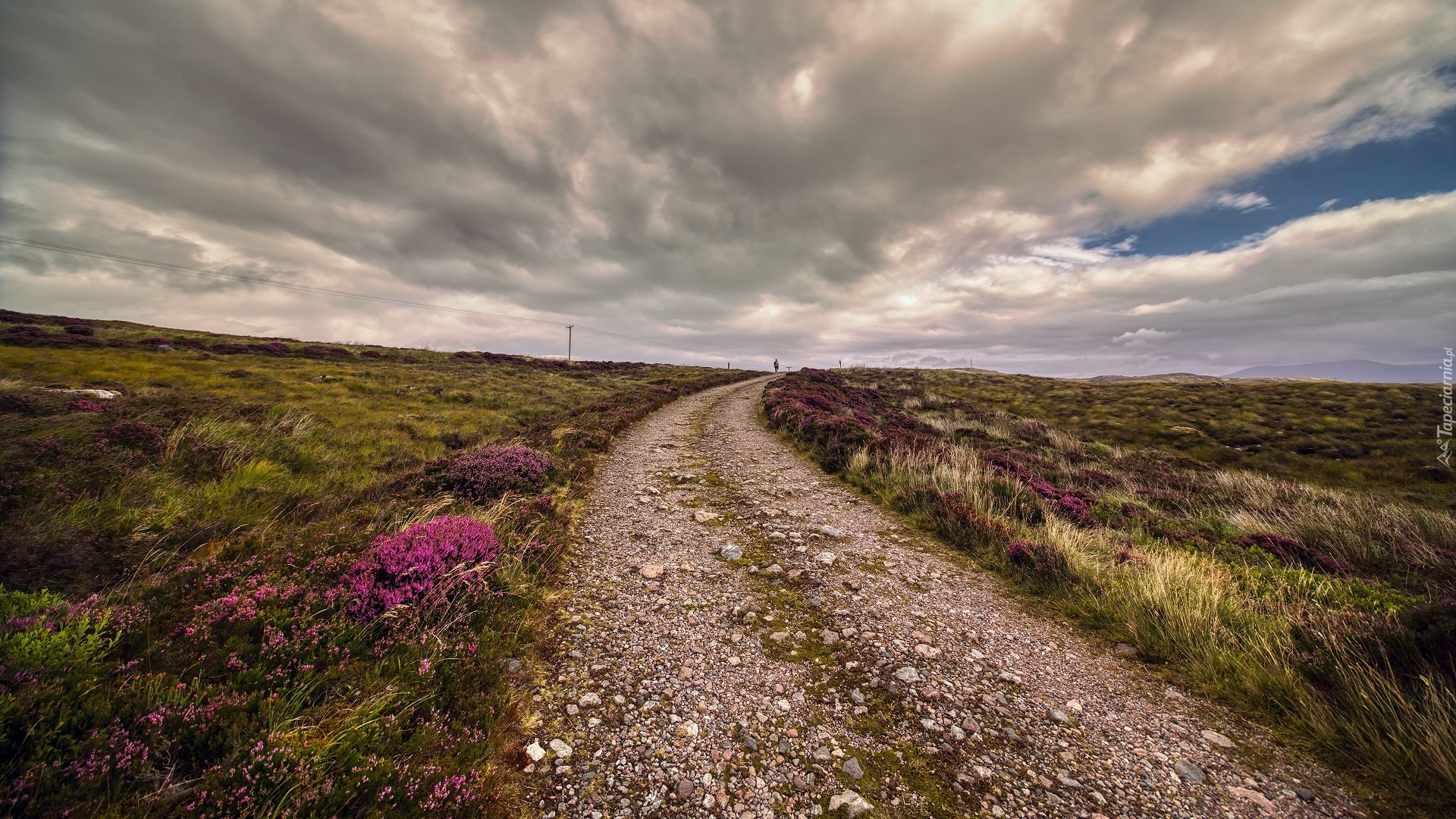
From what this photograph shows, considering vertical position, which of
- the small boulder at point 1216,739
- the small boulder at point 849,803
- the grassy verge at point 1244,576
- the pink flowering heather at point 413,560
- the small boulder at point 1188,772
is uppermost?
the pink flowering heather at point 413,560

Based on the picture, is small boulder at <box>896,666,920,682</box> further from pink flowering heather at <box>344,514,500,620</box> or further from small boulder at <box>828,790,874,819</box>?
pink flowering heather at <box>344,514,500,620</box>

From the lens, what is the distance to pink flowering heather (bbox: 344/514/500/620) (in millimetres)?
4750

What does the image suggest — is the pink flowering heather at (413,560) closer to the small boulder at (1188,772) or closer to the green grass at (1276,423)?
the small boulder at (1188,772)

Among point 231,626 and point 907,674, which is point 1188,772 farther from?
point 231,626

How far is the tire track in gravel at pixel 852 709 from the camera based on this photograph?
3578 mm

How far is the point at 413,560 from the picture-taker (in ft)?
17.4

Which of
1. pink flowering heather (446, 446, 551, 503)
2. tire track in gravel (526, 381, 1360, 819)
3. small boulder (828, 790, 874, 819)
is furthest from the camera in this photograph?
pink flowering heather (446, 446, 551, 503)

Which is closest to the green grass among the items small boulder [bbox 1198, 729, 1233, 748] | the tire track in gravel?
small boulder [bbox 1198, 729, 1233, 748]

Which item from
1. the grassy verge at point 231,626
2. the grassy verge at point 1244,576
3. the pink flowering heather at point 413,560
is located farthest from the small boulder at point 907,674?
the pink flowering heather at point 413,560

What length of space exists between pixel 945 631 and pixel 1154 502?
1259cm

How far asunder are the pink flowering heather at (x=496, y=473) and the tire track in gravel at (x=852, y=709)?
2.91m

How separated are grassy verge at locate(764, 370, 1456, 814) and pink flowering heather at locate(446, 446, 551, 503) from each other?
315 inches

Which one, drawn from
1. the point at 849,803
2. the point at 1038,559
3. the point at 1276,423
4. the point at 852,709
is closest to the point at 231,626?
the point at 849,803

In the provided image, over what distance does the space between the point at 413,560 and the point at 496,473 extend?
490cm
